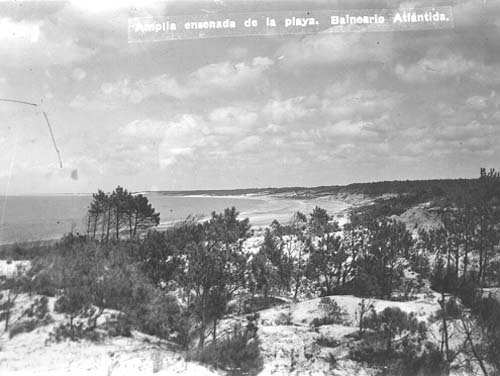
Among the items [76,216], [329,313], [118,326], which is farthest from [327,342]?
[76,216]

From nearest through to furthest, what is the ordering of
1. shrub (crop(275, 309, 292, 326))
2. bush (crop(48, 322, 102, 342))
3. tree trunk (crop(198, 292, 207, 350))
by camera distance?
bush (crop(48, 322, 102, 342)) → tree trunk (crop(198, 292, 207, 350)) → shrub (crop(275, 309, 292, 326))

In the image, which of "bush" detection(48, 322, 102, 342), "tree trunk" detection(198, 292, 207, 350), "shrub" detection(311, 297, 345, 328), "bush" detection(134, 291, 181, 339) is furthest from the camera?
"shrub" detection(311, 297, 345, 328)

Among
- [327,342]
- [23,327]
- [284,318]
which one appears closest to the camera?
[23,327]

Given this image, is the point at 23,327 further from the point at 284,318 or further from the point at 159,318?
the point at 284,318

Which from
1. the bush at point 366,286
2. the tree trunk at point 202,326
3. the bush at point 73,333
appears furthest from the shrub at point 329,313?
the bush at point 73,333

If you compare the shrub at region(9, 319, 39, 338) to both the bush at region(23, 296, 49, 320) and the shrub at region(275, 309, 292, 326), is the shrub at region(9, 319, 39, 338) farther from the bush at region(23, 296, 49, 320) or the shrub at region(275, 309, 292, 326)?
Answer: the shrub at region(275, 309, 292, 326)

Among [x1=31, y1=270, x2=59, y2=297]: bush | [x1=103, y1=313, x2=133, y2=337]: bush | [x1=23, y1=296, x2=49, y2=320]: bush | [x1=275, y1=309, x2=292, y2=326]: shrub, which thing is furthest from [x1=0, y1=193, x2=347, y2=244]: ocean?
[x1=23, y1=296, x2=49, y2=320]: bush

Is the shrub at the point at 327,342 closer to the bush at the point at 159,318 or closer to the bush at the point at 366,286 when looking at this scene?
the bush at the point at 366,286

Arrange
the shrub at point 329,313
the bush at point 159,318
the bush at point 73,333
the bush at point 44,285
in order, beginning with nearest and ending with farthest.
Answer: the bush at point 73,333 → the bush at point 159,318 → the bush at point 44,285 → the shrub at point 329,313

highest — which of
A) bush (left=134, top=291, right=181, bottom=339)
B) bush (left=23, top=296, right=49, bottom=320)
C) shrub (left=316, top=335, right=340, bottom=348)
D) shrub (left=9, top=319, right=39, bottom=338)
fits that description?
bush (left=23, top=296, right=49, bottom=320)

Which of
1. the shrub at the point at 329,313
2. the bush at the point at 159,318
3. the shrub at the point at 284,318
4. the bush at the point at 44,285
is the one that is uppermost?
the bush at the point at 44,285
